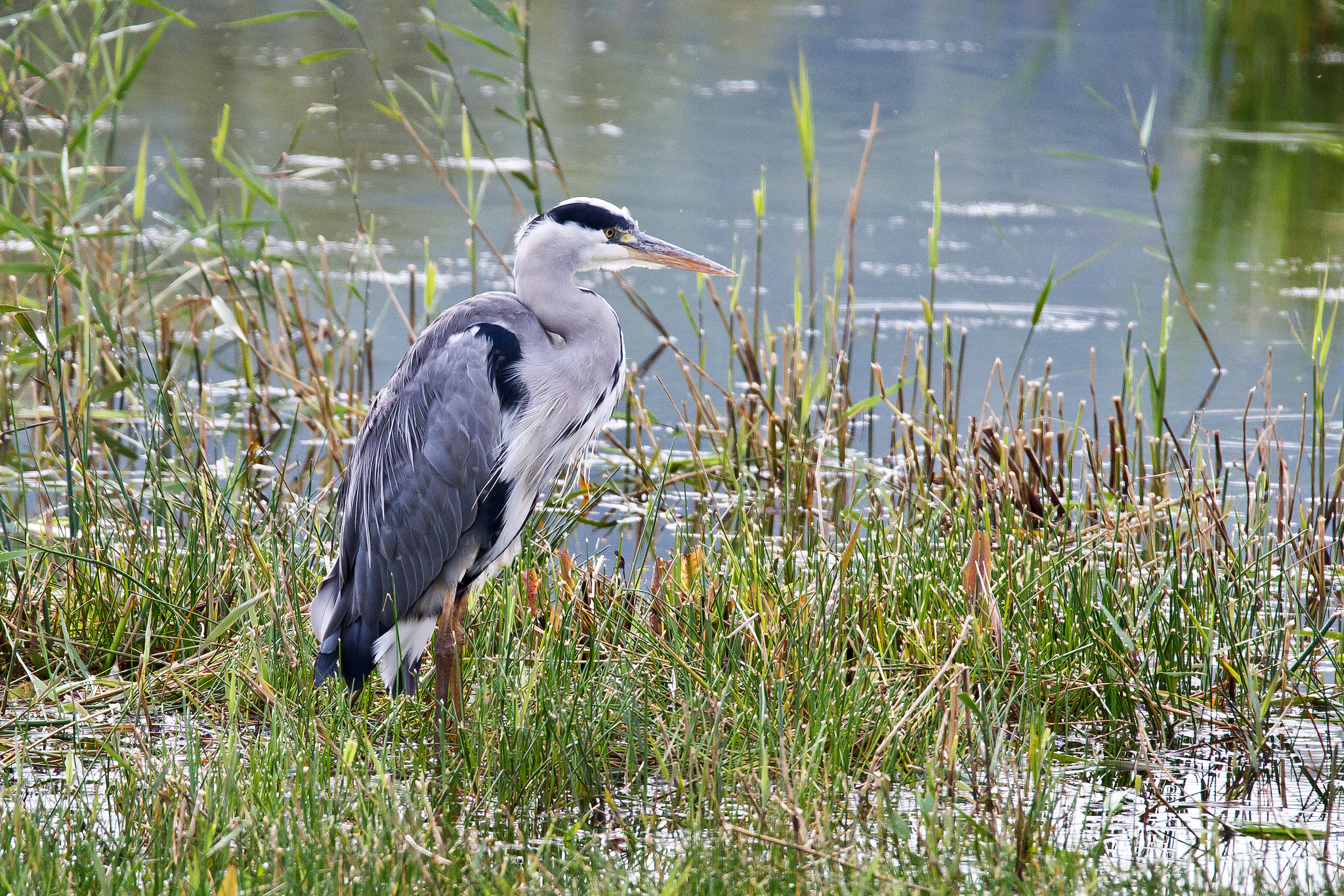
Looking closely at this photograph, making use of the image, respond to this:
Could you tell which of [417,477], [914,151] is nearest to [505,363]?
[417,477]

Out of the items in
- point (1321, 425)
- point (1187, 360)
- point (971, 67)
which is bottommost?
point (1187, 360)

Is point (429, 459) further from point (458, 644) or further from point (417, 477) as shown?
point (458, 644)

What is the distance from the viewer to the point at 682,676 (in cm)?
287

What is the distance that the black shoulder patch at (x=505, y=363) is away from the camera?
305cm

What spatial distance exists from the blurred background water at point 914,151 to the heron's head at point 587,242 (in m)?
1.25

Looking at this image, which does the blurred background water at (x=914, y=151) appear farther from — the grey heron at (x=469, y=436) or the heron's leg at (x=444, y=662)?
the heron's leg at (x=444, y=662)

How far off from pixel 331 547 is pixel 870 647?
4.79 ft

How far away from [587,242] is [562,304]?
16 cm

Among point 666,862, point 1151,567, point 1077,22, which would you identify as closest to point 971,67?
point 1077,22

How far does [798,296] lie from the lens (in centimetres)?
433

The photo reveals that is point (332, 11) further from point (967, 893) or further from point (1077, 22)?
point (1077, 22)

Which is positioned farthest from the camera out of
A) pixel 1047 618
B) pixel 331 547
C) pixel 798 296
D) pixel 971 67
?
pixel 971 67

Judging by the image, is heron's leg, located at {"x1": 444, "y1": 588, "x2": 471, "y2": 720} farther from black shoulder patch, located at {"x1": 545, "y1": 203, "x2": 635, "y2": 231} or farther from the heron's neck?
black shoulder patch, located at {"x1": 545, "y1": 203, "x2": 635, "y2": 231}

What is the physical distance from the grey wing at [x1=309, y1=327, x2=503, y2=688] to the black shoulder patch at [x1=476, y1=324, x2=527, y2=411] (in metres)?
0.01
